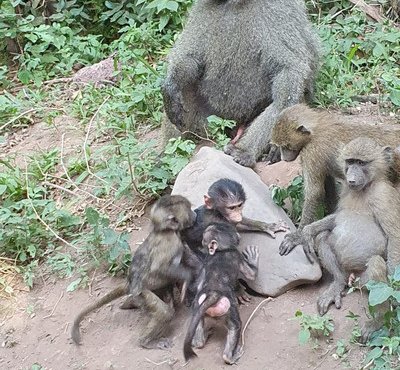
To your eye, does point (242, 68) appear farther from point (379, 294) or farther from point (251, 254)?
point (379, 294)

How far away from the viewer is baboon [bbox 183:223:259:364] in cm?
471

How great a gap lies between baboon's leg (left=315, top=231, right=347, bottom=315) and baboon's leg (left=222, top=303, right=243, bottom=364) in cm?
48

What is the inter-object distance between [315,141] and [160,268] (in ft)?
3.99

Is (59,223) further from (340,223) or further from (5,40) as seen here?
(5,40)

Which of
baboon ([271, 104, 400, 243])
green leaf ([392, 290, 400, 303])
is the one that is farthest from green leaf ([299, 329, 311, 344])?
baboon ([271, 104, 400, 243])

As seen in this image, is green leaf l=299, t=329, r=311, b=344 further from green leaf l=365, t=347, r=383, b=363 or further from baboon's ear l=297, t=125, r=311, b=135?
baboon's ear l=297, t=125, r=311, b=135

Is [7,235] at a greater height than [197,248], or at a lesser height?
lesser

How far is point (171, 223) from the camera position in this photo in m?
5.02

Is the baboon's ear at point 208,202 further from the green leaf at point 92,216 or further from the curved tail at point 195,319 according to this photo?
the green leaf at point 92,216

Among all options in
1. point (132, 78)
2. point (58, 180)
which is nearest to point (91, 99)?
point (132, 78)

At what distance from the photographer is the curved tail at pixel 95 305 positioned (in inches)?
202

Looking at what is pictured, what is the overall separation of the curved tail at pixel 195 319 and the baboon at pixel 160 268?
0.29m

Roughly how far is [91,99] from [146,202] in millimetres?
1845

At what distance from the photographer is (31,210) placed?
6.18 metres
